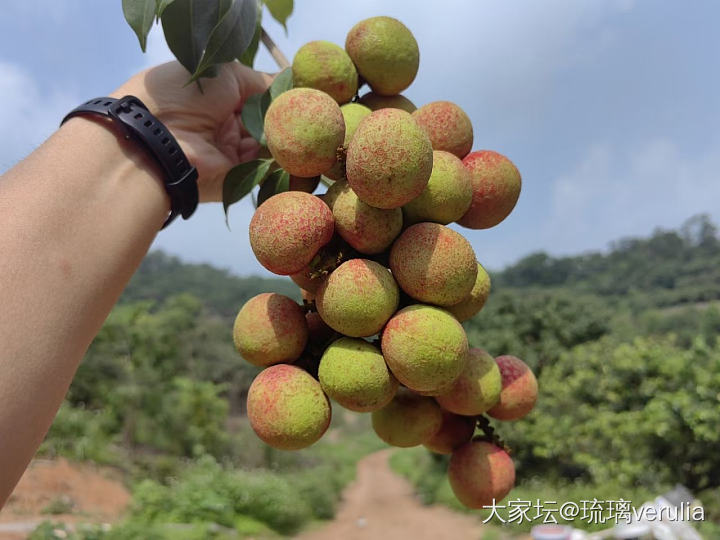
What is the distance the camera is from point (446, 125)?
884 mm

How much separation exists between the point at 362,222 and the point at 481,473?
456mm

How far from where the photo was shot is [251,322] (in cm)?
83

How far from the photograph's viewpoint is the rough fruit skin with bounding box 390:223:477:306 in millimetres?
741

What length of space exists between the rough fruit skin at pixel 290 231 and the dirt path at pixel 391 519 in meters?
8.37

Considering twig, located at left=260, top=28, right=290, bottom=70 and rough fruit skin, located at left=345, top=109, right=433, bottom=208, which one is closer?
rough fruit skin, located at left=345, top=109, right=433, bottom=208

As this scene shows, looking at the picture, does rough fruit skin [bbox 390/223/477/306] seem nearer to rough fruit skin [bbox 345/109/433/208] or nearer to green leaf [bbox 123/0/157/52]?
rough fruit skin [bbox 345/109/433/208]

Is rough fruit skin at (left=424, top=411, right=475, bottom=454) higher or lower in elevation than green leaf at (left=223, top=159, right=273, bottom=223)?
lower

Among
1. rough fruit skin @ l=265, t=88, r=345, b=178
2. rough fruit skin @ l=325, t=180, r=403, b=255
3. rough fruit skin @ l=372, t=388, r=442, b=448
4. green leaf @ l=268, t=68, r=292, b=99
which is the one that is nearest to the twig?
green leaf @ l=268, t=68, r=292, b=99

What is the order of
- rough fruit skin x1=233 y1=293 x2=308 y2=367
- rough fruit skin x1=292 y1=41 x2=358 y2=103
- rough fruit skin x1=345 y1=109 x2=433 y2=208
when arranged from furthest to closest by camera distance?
1. rough fruit skin x1=292 y1=41 x2=358 y2=103
2. rough fruit skin x1=233 y1=293 x2=308 y2=367
3. rough fruit skin x1=345 y1=109 x2=433 y2=208

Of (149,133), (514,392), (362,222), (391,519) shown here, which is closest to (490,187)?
(362,222)

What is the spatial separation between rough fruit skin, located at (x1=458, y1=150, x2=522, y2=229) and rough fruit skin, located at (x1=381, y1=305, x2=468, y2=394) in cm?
21

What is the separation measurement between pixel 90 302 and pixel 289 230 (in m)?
0.39

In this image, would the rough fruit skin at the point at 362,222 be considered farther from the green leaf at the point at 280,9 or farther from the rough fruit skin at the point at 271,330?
the green leaf at the point at 280,9

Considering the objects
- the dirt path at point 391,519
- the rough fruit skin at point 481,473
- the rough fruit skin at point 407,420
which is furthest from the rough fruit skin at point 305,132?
the dirt path at point 391,519
